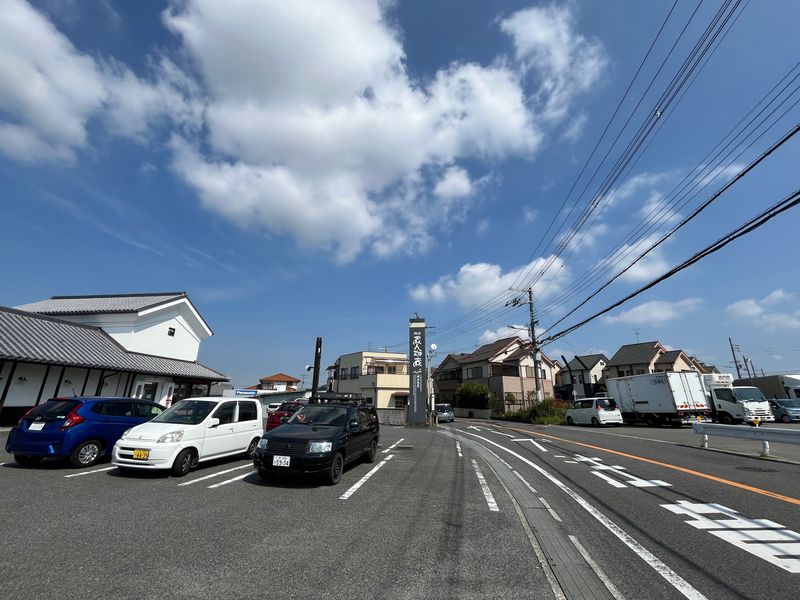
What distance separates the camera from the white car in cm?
2594

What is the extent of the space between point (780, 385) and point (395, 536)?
48.8 m

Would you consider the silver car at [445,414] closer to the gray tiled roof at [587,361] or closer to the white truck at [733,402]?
the white truck at [733,402]

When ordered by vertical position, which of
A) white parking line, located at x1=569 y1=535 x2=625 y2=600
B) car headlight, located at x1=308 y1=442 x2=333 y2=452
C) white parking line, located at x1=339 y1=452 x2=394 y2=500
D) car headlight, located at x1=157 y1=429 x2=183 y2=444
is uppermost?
car headlight, located at x1=157 y1=429 x2=183 y2=444

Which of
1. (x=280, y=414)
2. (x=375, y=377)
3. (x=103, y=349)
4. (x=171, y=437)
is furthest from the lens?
(x=375, y=377)

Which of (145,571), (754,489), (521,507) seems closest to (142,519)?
(145,571)

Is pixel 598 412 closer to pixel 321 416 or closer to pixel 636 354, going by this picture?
pixel 321 416

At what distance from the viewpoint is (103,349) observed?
20281mm

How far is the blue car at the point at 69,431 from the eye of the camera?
323 inches

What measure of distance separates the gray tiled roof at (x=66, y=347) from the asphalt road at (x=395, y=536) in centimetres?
948

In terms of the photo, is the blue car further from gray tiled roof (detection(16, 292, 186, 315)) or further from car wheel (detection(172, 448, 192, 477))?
gray tiled roof (detection(16, 292, 186, 315))

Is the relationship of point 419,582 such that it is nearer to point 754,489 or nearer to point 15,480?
point 754,489

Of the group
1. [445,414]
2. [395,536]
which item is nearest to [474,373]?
[445,414]

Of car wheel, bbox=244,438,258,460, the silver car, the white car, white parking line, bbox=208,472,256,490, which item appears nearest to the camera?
white parking line, bbox=208,472,256,490

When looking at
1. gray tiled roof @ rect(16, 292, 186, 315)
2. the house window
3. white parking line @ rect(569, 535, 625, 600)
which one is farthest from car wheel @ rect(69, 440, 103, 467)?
the house window
